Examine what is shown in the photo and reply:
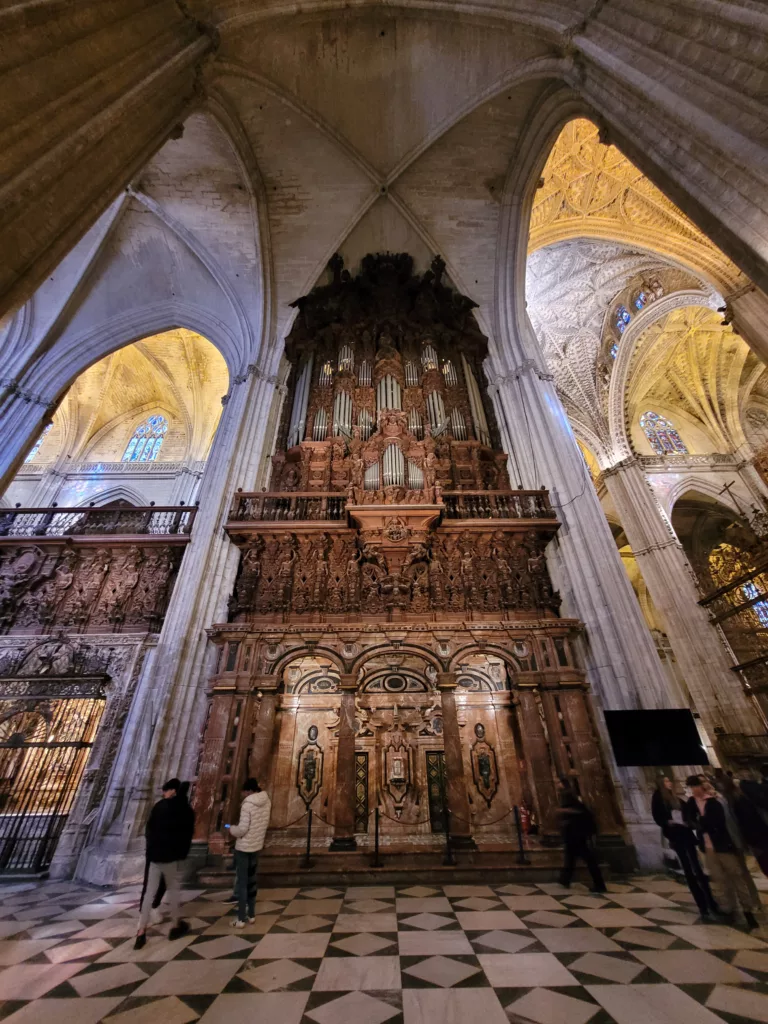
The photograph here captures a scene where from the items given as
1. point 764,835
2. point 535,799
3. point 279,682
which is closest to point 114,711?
point 279,682

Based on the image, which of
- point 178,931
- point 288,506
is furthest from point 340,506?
point 178,931

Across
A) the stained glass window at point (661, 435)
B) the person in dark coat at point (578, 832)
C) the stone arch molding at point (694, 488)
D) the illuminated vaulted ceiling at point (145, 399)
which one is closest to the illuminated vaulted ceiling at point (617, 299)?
the stained glass window at point (661, 435)

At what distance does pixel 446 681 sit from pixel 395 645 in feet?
3.15

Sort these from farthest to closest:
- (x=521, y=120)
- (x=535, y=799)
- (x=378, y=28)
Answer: (x=521, y=120) → (x=378, y=28) → (x=535, y=799)

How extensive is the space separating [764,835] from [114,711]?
8.09 m

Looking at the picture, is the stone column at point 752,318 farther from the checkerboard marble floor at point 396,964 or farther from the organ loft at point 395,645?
the checkerboard marble floor at point 396,964

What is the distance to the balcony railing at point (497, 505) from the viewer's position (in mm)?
8070

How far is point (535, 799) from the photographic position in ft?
18.8

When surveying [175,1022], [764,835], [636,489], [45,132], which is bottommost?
[175,1022]

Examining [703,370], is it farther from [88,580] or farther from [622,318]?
[88,580]

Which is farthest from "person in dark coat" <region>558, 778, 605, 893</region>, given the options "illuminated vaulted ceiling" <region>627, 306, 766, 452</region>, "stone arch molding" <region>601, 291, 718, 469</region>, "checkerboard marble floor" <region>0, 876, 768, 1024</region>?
"illuminated vaulted ceiling" <region>627, 306, 766, 452</region>

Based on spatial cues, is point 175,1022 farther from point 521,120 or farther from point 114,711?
point 521,120

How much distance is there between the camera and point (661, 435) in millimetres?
17969

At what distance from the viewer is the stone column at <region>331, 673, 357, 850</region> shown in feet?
18.4
